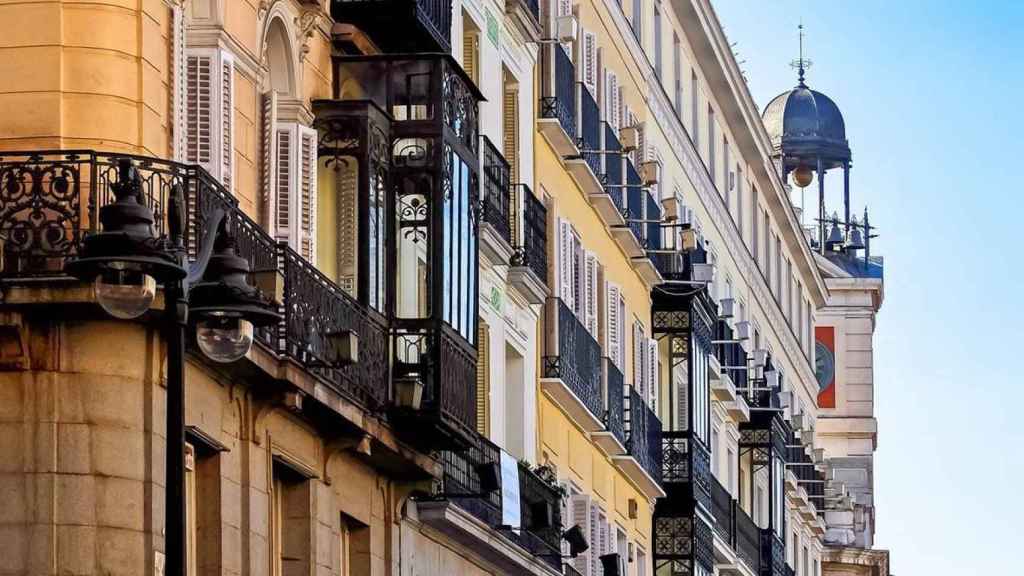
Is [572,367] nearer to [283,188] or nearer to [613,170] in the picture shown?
[613,170]

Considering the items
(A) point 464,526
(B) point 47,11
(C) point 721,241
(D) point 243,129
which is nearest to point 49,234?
(B) point 47,11

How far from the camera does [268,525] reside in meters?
29.2

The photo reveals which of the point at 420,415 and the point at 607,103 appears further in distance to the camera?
the point at 607,103

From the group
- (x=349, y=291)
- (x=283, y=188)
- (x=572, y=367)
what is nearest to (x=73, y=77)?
(x=283, y=188)

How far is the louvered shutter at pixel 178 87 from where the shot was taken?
88.5 ft

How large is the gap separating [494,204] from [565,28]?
21.2 feet

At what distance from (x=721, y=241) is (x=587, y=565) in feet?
65.1

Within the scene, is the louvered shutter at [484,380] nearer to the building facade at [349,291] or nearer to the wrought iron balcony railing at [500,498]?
the building facade at [349,291]

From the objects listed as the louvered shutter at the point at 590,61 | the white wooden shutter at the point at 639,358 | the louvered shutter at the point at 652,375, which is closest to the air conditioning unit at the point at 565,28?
the louvered shutter at the point at 590,61

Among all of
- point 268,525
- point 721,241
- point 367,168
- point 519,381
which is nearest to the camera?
point 268,525

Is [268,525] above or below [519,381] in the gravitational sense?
below

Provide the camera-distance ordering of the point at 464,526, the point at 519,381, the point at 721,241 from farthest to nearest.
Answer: the point at 721,241 → the point at 519,381 → the point at 464,526

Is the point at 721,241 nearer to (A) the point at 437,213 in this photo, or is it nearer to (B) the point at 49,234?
(A) the point at 437,213

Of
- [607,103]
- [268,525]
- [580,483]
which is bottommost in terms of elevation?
[268,525]
